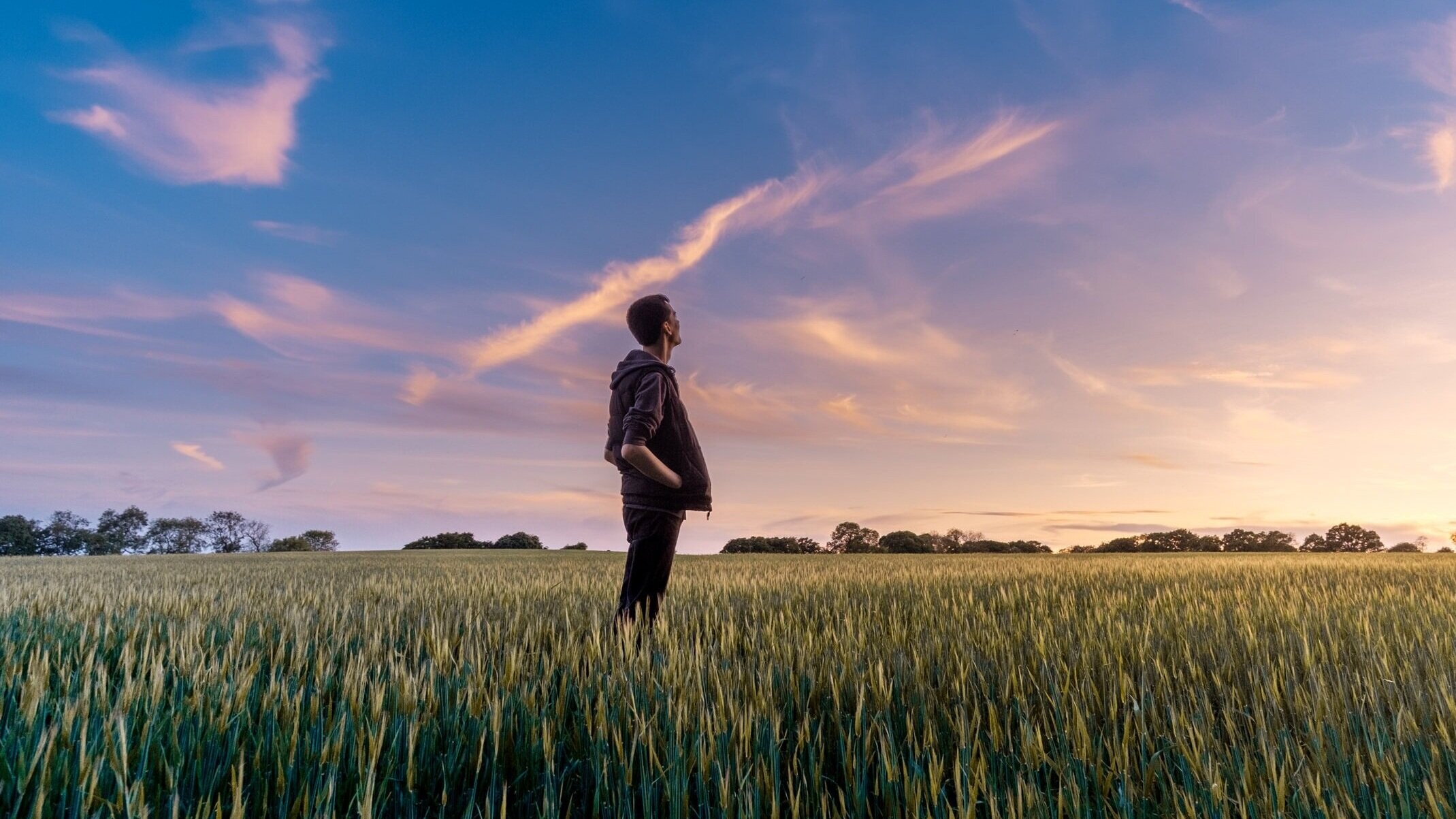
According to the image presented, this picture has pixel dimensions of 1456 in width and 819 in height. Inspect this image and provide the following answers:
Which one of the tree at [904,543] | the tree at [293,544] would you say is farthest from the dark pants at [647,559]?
the tree at [293,544]

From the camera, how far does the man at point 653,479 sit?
4.16m

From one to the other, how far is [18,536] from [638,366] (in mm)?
64508

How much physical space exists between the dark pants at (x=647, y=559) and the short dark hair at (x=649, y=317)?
103 centimetres

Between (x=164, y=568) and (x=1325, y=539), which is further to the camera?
(x=1325, y=539)

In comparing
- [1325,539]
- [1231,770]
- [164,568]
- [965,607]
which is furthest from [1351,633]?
[1325,539]

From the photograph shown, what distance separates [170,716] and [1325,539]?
38704 millimetres

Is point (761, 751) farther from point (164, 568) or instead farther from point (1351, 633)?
point (164, 568)

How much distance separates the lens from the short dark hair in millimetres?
4340

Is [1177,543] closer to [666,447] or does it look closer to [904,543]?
[904,543]

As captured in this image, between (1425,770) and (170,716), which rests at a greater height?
(170,716)

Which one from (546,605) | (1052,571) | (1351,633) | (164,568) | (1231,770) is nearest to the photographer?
(1231,770)

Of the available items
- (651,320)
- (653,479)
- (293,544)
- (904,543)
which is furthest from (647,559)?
(293,544)

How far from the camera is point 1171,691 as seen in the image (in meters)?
2.98

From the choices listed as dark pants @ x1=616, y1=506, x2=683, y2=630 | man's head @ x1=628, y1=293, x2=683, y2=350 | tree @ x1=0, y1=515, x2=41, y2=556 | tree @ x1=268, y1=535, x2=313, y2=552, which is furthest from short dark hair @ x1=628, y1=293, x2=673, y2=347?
tree @ x1=0, y1=515, x2=41, y2=556
